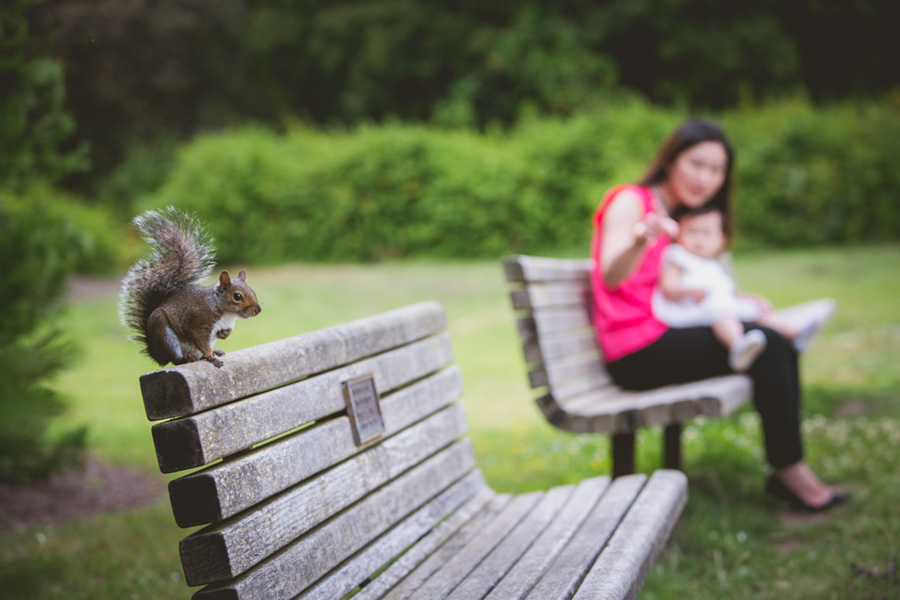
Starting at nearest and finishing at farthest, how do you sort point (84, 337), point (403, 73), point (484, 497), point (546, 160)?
point (484, 497) → point (84, 337) → point (546, 160) → point (403, 73)

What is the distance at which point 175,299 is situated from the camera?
1.83 m

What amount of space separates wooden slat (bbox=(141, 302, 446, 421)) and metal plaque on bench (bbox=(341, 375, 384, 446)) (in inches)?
2.6

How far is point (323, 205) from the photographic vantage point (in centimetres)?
1630

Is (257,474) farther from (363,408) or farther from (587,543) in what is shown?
(587,543)

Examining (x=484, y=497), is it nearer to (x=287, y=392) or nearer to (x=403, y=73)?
(x=287, y=392)

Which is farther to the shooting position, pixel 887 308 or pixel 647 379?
pixel 887 308

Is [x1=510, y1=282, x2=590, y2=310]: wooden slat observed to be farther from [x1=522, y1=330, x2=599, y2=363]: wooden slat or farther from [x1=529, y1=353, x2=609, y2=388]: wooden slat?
[x1=529, y1=353, x2=609, y2=388]: wooden slat

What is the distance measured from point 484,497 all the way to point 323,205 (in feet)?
45.5

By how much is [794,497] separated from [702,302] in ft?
3.05

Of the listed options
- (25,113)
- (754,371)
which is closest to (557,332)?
(754,371)

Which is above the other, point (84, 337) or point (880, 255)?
point (84, 337)

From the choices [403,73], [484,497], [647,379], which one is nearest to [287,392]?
[484,497]

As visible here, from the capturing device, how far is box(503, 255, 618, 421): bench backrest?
3.46 metres

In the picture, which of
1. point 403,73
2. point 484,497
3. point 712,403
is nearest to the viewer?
point 484,497
